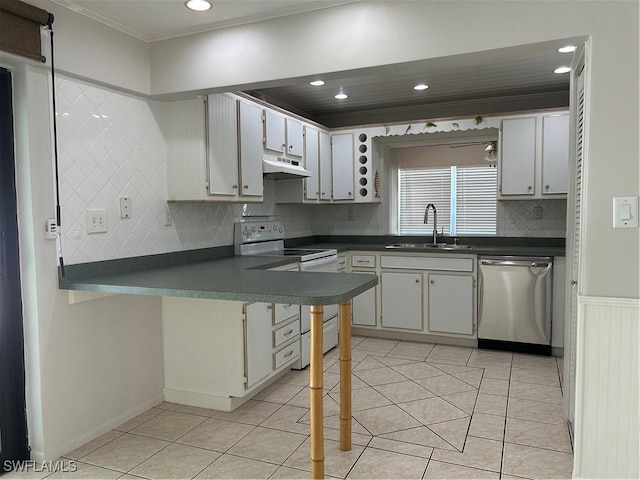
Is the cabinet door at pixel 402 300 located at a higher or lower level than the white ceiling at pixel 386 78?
lower

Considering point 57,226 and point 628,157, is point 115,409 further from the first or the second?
point 628,157

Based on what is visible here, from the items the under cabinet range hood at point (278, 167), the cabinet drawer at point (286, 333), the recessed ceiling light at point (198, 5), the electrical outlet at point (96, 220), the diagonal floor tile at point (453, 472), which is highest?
the recessed ceiling light at point (198, 5)

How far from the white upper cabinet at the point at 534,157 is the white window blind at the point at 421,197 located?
801mm

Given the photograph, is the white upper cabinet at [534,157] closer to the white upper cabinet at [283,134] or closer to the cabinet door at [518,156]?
the cabinet door at [518,156]

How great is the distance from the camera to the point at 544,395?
10.2 ft

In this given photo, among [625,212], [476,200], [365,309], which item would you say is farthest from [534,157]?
[625,212]

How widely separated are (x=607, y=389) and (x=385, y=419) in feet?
4.04

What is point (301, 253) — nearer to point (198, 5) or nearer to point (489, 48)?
point (198, 5)

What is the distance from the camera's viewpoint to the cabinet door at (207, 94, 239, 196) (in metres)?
3.08

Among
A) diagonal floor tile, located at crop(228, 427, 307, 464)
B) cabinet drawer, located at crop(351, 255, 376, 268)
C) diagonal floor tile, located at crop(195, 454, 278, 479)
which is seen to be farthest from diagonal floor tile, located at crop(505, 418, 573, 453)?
cabinet drawer, located at crop(351, 255, 376, 268)

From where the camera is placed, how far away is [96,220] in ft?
8.50

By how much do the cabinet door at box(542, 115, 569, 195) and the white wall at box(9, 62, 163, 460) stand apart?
361cm

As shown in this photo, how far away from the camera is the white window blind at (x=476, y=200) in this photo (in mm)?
4852

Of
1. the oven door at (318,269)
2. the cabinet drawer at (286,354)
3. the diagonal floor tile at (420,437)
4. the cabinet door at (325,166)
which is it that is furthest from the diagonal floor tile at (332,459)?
the cabinet door at (325,166)
